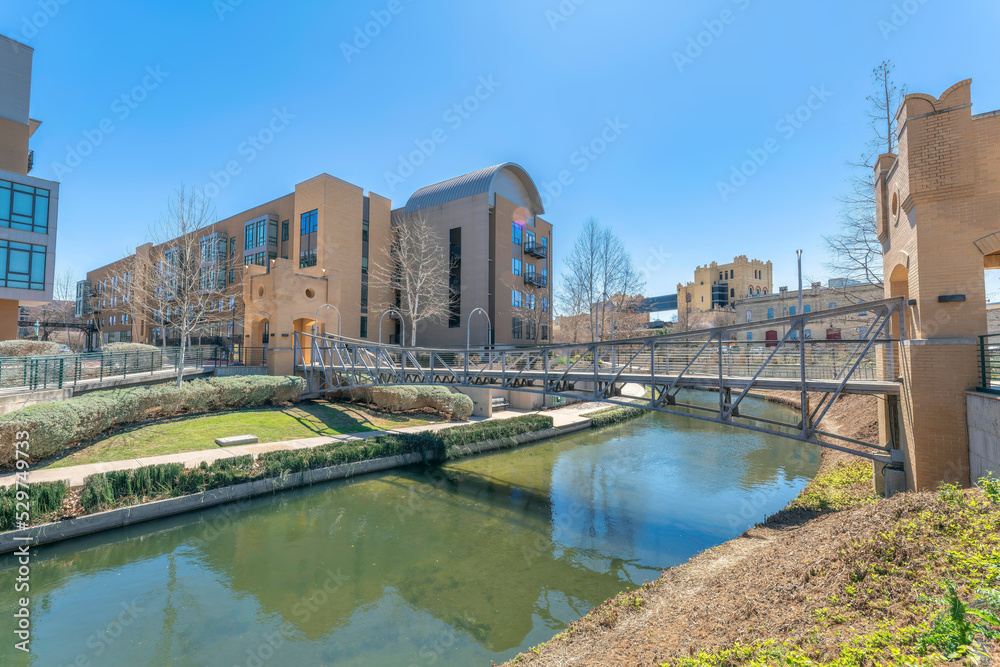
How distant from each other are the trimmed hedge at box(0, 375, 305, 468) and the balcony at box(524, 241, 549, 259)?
89.8ft

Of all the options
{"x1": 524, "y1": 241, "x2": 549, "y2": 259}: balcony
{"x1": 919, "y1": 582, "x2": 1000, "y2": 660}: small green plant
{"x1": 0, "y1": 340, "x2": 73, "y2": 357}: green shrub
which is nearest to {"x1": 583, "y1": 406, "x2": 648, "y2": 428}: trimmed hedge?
{"x1": 524, "y1": 241, "x2": 549, "y2": 259}: balcony

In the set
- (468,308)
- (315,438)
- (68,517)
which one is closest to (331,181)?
(468,308)

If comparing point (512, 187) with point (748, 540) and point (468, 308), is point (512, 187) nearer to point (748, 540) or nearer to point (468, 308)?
point (468, 308)

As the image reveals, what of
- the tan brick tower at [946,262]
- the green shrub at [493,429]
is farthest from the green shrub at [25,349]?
the tan brick tower at [946,262]

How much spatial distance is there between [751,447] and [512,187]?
3182 cm

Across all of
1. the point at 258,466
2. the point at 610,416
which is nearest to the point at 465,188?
the point at 610,416

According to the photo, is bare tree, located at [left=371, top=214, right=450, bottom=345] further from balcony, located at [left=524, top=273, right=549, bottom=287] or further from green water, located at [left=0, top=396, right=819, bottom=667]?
green water, located at [left=0, top=396, right=819, bottom=667]

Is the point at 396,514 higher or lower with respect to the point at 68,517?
lower

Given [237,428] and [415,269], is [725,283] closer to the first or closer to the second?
[415,269]

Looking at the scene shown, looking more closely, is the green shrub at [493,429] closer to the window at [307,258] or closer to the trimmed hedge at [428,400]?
the trimmed hedge at [428,400]

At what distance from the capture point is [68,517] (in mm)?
10805

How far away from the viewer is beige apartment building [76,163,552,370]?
3578 cm

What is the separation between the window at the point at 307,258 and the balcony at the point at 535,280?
65.8 ft

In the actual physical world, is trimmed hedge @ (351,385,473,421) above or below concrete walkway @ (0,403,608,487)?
above
